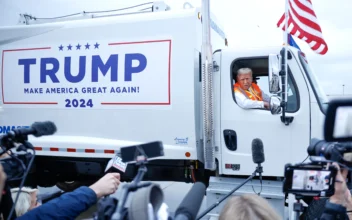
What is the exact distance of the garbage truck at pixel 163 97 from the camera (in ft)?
14.6

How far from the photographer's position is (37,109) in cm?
518

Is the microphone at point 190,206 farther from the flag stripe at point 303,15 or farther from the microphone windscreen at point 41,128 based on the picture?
the flag stripe at point 303,15

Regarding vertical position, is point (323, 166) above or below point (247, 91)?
below

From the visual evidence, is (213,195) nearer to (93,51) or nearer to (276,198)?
(276,198)

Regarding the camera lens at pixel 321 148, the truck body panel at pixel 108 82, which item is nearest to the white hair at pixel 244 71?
the truck body panel at pixel 108 82

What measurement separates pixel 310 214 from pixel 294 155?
2.53 feet

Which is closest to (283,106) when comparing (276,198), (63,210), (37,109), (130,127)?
(276,198)

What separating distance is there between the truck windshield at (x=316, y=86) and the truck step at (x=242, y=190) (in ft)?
3.68

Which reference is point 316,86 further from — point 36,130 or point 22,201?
point 36,130

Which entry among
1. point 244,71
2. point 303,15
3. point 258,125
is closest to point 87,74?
point 244,71

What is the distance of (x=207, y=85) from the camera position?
14.7 feet

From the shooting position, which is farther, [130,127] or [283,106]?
[130,127]

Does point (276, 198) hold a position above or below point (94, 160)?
below

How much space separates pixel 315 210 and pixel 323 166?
87.6 inches
